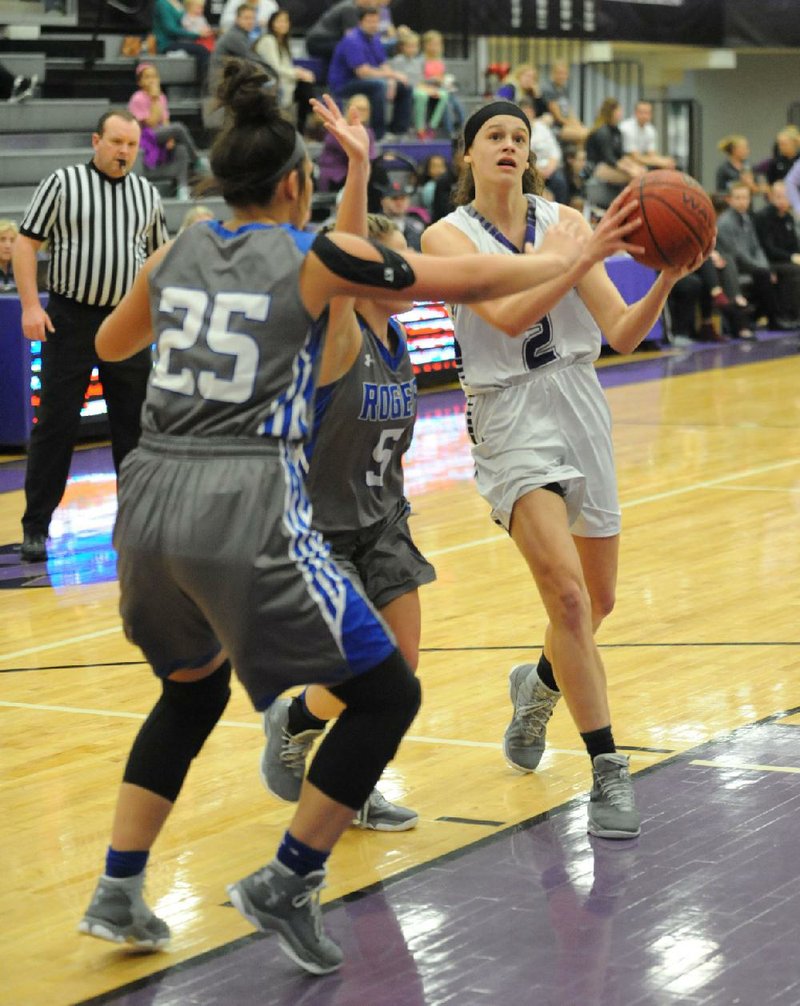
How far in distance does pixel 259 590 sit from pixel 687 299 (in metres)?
14.4

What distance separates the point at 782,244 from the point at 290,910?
16.4m

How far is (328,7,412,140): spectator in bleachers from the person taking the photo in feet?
56.4

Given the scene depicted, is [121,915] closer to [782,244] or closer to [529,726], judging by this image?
[529,726]

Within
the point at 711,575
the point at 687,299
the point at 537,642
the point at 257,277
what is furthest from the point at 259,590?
the point at 687,299

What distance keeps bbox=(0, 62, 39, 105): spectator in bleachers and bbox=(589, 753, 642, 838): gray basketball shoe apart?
482 inches

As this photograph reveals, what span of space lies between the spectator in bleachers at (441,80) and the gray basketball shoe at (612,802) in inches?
575

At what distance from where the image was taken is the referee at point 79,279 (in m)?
7.91

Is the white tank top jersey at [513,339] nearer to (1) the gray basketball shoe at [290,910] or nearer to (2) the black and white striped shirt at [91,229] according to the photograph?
(1) the gray basketball shoe at [290,910]

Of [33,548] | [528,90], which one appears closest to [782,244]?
[528,90]

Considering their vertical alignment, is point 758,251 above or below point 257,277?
below

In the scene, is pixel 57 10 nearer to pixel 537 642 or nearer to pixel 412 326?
pixel 412 326

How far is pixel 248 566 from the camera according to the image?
130 inches

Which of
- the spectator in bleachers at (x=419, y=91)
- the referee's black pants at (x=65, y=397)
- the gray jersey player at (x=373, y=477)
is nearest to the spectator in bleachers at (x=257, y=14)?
the spectator in bleachers at (x=419, y=91)

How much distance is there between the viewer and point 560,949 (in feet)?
12.0
